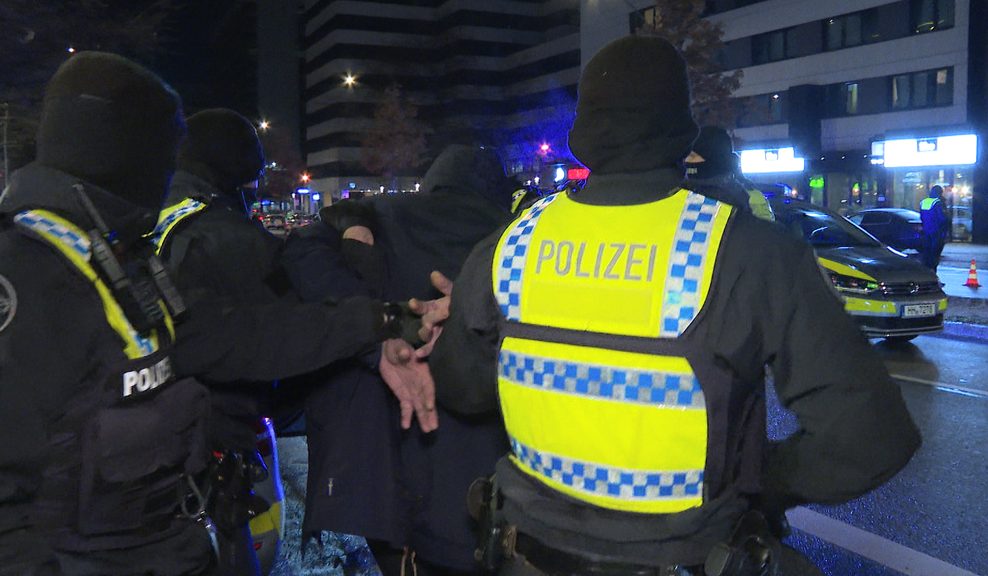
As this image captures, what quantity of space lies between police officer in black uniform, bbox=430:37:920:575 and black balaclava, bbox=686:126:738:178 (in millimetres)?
3108

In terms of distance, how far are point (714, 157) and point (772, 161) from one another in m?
33.1

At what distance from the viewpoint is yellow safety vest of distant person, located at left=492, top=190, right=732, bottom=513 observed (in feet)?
5.35

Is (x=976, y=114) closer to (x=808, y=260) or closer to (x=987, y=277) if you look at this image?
(x=987, y=277)

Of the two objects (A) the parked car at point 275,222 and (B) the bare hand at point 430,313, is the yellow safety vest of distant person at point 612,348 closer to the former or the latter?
(B) the bare hand at point 430,313

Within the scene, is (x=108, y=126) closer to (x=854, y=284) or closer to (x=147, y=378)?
(x=147, y=378)

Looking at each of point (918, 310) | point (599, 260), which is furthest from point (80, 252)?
point (918, 310)

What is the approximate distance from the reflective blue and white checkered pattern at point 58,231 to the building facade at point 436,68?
217ft

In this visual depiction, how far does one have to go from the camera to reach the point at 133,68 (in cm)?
194

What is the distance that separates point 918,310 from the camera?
30.2 ft

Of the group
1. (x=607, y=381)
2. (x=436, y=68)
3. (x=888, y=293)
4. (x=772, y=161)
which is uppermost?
(x=436, y=68)

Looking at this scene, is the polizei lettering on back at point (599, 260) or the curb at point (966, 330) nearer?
the polizei lettering on back at point (599, 260)

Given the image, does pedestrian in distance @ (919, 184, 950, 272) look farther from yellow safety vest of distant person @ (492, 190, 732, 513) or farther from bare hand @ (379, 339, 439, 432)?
yellow safety vest of distant person @ (492, 190, 732, 513)

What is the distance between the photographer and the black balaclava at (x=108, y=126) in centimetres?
185

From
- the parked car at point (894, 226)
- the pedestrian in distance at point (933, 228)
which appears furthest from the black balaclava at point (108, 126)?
the parked car at point (894, 226)
